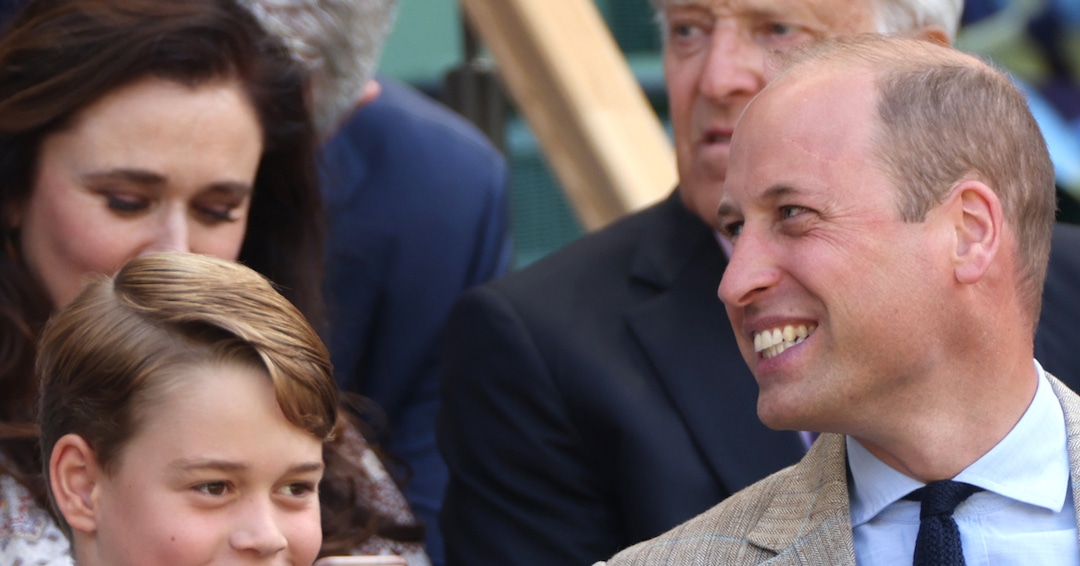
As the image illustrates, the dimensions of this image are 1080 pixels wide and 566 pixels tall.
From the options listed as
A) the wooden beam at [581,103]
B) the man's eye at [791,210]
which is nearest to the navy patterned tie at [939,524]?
the man's eye at [791,210]

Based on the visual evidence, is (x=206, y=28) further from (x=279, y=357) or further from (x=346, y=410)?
(x=279, y=357)

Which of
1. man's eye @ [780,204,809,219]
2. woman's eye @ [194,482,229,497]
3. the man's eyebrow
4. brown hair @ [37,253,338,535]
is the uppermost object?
man's eye @ [780,204,809,219]

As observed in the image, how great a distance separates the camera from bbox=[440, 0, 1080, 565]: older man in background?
257 centimetres

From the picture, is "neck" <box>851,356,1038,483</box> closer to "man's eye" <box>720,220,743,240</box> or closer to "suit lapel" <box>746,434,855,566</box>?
"suit lapel" <box>746,434,855,566</box>

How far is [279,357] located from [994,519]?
90 cm

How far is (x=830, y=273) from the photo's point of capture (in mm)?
1938

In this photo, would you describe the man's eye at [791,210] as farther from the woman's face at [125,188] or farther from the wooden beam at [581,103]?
the wooden beam at [581,103]

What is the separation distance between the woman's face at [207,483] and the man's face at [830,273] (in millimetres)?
587

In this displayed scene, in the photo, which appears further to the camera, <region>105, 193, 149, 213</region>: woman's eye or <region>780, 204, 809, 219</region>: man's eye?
<region>105, 193, 149, 213</region>: woman's eye

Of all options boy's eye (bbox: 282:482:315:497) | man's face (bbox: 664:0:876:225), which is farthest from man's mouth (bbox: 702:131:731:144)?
boy's eye (bbox: 282:482:315:497)

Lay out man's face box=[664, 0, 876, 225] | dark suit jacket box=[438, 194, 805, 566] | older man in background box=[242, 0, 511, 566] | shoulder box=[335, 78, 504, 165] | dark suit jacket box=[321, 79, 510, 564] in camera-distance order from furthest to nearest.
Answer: shoulder box=[335, 78, 504, 165] → dark suit jacket box=[321, 79, 510, 564] → older man in background box=[242, 0, 511, 566] → man's face box=[664, 0, 876, 225] → dark suit jacket box=[438, 194, 805, 566]

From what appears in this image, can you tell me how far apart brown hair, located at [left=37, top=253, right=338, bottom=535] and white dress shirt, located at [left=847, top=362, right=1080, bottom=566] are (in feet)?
2.30

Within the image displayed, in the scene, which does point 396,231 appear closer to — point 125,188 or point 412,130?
point 412,130

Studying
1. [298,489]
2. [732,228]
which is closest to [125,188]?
[298,489]
